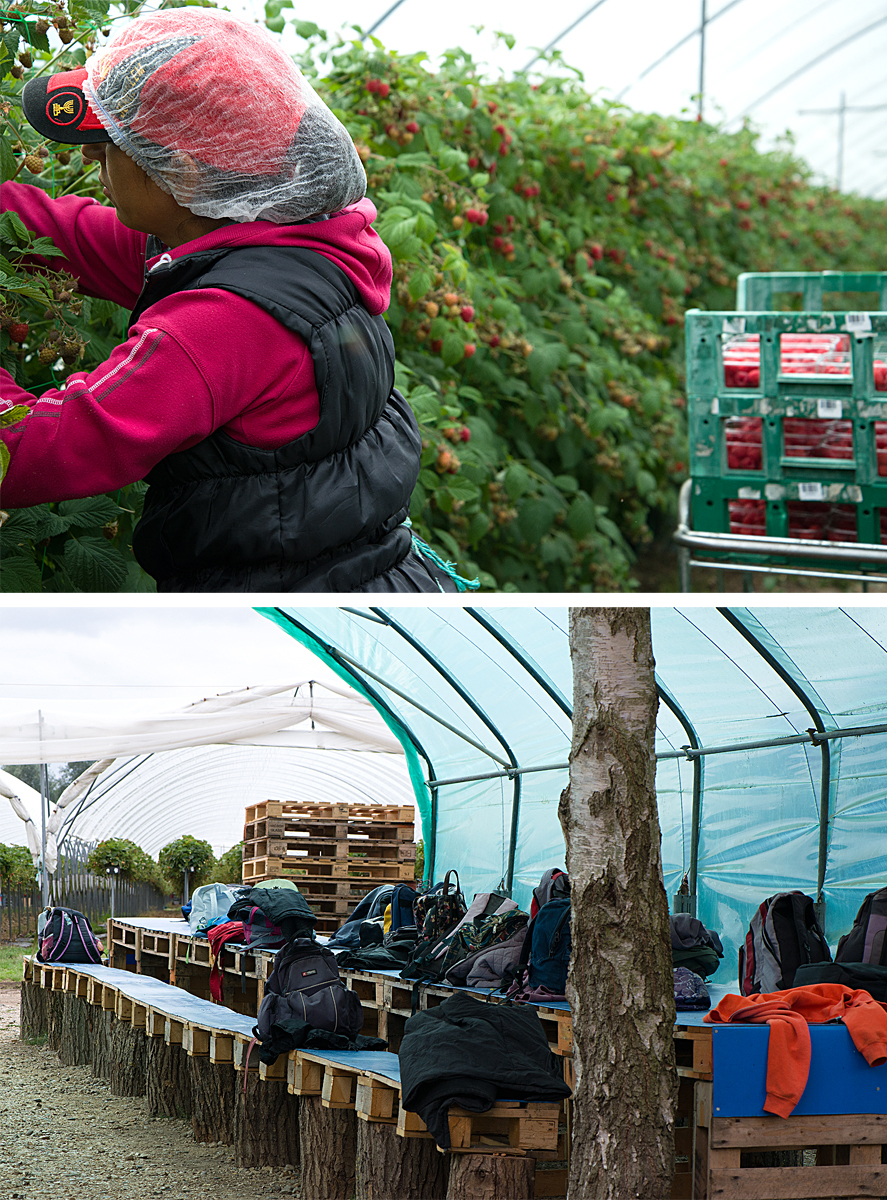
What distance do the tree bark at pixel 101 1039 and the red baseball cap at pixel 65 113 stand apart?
5.77ft

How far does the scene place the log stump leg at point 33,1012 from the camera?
90.1 inches

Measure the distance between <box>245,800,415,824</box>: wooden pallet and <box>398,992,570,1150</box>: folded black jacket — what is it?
46 centimetres

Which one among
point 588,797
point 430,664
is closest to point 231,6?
point 430,664

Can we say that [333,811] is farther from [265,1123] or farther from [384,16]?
[384,16]

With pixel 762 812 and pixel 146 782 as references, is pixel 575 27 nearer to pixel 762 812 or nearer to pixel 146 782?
pixel 762 812

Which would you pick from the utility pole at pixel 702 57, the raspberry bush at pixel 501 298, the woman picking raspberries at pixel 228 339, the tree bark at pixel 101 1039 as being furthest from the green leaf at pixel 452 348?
the utility pole at pixel 702 57

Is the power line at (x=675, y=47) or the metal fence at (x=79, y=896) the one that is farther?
the power line at (x=675, y=47)

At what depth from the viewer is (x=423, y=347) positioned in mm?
4008

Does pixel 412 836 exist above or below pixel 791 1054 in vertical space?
above

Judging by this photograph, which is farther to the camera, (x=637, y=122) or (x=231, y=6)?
(x=637, y=122)

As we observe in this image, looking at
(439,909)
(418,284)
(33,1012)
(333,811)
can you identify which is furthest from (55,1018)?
(418,284)

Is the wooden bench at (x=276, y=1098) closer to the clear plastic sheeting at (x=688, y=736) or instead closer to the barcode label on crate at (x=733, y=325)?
the clear plastic sheeting at (x=688, y=736)

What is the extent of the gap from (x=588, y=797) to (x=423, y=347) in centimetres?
209

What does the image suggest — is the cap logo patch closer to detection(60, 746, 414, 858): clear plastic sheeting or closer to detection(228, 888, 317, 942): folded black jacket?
detection(60, 746, 414, 858): clear plastic sheeting
